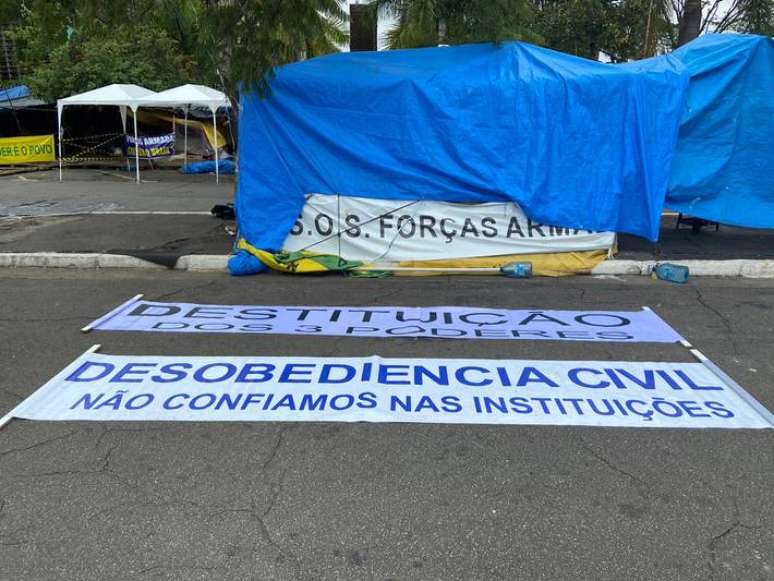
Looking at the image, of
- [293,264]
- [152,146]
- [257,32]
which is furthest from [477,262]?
[152,146]

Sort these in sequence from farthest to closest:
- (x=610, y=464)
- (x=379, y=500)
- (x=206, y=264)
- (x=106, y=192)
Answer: (x=106, y=192)
(x=206, y=264)
(x=610, y=464)
(x=379, y=500)

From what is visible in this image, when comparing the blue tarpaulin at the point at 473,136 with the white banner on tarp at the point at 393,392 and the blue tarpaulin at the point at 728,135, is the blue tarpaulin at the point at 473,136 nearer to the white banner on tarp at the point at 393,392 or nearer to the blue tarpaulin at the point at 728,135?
the blue tarpaulin at the point at 728,135

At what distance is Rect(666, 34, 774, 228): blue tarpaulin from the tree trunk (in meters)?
5.86

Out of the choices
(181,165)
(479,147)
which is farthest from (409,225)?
(181,165)

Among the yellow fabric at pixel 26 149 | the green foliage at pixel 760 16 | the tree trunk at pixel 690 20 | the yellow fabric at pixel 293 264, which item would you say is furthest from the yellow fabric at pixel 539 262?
the yellow fabric at pixel 26 149

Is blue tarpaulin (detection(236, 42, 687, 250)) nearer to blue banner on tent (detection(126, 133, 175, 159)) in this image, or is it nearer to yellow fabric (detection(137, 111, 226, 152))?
blue banner on tent (detection(126, 133, 175, 159))

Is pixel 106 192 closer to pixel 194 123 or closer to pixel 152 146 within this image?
pixel 152 146

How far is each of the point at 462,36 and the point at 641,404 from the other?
19.4ft

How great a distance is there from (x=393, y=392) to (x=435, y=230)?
4.18 meters

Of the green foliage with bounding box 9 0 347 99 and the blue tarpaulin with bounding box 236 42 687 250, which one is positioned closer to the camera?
the green foliage with bounding box 9 0 347 99

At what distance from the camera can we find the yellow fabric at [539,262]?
8156 millimetres

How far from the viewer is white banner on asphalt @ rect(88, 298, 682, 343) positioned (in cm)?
573

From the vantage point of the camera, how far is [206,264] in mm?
8391

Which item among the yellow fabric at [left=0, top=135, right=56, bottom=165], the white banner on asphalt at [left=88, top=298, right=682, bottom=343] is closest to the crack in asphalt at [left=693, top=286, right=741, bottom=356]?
the white banner on asphalt at [left=88, top=298, right=682, bottom=343]
